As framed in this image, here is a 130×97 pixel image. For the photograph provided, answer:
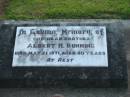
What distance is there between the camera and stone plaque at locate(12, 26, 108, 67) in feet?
20.7

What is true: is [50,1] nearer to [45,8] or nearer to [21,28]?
[45,8]

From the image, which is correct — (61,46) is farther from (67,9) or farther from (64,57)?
(67,9)

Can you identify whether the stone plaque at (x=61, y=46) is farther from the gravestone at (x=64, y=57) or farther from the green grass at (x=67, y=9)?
the green grass at (x=67, y=9)

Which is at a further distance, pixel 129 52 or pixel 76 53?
pixel 129 52

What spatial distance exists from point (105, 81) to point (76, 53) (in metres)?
0.63

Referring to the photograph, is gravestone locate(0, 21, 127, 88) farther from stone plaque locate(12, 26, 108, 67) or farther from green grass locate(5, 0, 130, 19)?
green grass locate(5, 0, 130, 19)

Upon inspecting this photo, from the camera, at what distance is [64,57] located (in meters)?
6.33

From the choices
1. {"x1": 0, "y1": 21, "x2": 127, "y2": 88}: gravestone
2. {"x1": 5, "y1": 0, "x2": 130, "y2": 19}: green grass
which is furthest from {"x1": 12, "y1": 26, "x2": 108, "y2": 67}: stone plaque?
{"x1": 5, "y1": 0, "x2": 130, "y2": 19}: green grass

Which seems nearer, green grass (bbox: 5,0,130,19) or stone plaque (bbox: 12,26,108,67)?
stone plaque (bbox: 12,26,108,67)

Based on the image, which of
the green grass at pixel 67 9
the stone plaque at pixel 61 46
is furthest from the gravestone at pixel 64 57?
the green grass at pixel 67 9

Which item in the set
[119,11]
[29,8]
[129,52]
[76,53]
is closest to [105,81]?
[76,53]

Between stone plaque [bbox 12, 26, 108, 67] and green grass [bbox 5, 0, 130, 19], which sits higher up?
green grass [bbox 5, 0, 130, 19]

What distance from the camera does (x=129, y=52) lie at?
7.36 meters

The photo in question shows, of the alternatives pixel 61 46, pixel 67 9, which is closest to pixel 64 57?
pixel 61 46
